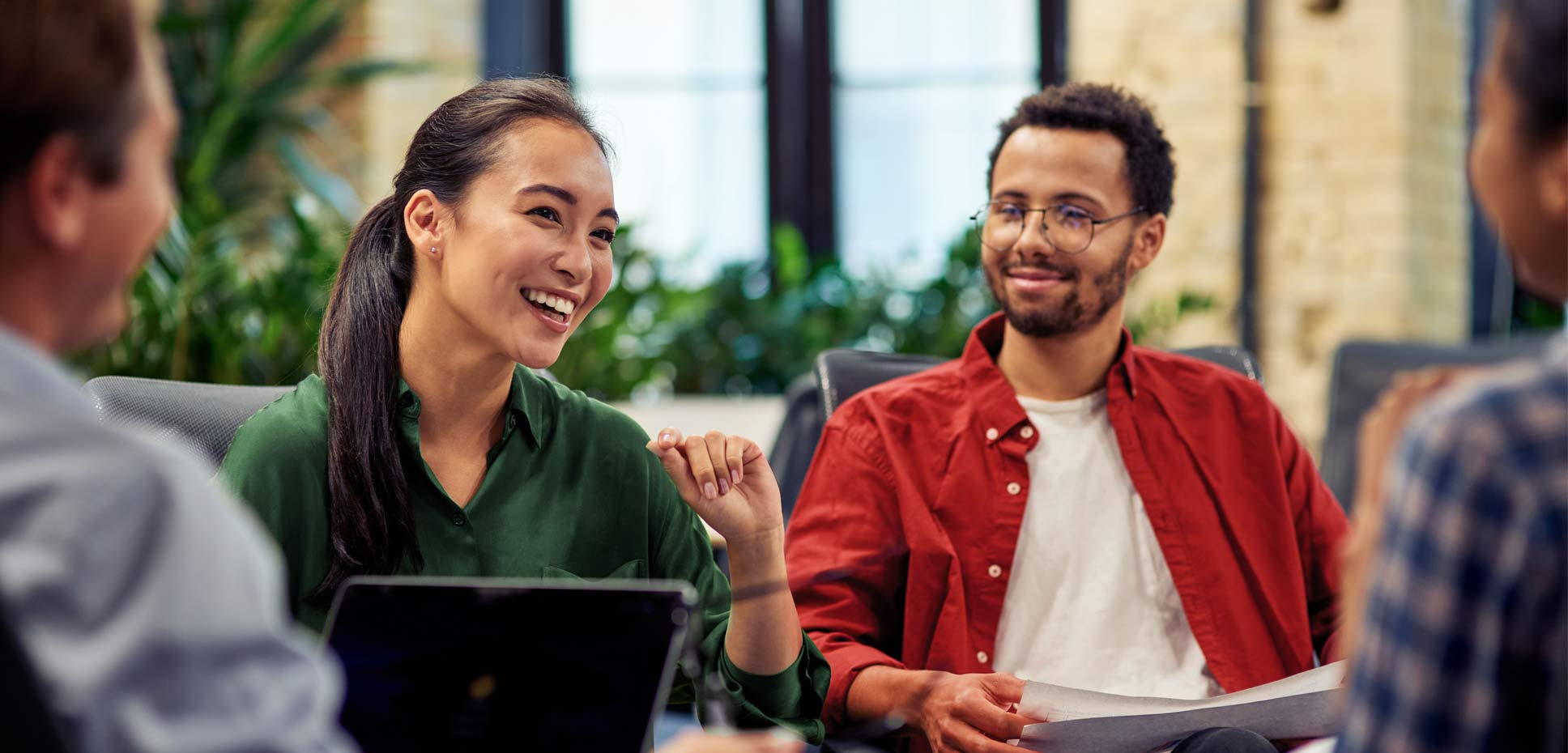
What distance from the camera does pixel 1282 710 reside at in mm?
1408

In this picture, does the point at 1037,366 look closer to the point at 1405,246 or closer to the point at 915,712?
the point at 915,712

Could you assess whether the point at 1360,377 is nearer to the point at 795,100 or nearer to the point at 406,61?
the point at 795,100

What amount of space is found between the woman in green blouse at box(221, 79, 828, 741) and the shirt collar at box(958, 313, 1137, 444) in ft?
1.53

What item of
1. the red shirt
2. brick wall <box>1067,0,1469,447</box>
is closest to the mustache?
the red shirt

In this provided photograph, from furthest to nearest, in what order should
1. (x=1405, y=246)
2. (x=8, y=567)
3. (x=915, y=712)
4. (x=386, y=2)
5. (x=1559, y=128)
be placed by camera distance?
(x=386, y=2) < (x=1405, y=246) < (x=915, y=712) < (x=1559, y=128) < (x=8, y=567)

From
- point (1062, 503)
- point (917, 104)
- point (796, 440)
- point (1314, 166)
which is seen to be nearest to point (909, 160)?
point (917, 104)

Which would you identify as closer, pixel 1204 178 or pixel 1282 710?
pixel 1282 710

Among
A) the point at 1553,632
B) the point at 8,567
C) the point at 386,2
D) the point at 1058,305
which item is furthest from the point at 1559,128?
the point at 386,2

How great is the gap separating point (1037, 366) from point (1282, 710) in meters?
0.60

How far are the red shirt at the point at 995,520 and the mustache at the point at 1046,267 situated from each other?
0.12m

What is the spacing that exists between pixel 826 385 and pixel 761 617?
722 millimetres

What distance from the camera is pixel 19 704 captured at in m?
0.59

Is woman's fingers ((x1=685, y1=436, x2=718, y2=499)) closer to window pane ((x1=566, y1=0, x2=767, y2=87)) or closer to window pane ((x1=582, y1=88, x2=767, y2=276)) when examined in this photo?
window pane ((x1=582, y1=88, x2=767, y2=276))

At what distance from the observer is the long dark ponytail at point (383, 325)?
4.38ft
